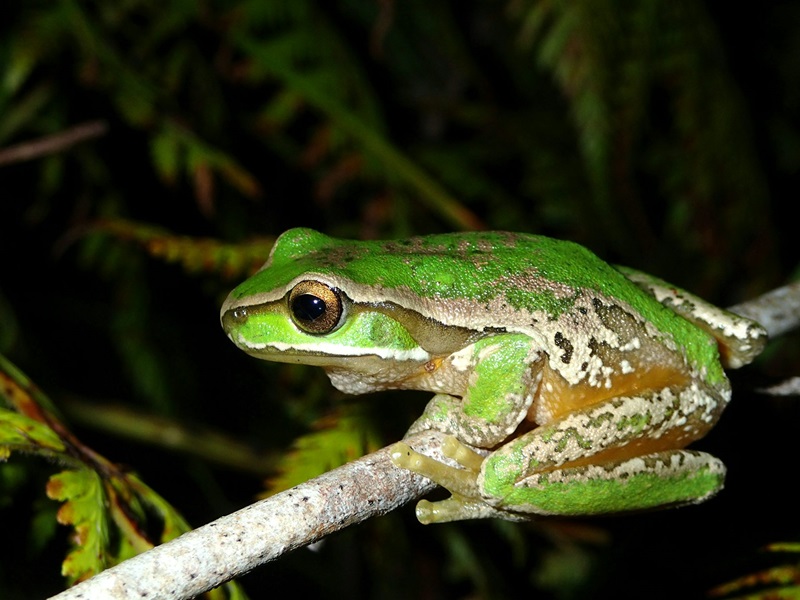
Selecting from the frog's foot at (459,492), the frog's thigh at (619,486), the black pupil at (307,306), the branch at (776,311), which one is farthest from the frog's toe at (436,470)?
the branch at (776,311)

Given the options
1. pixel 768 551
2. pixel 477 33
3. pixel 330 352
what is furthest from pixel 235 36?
pixel 768 551

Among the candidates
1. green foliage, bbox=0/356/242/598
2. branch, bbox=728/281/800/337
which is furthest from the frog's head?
branch, bbox=728/281/800/337

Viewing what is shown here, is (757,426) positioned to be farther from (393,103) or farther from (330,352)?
(393,103)

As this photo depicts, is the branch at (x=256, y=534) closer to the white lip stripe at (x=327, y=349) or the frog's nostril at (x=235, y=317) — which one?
the white lip stripe at (x=327, y=349)

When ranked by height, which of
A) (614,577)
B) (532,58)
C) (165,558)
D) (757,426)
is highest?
(532,58)

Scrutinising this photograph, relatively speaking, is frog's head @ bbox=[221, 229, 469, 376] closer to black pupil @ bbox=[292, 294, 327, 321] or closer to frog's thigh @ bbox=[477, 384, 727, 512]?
black pupil @ bbox=[292, 294, 327, 321]

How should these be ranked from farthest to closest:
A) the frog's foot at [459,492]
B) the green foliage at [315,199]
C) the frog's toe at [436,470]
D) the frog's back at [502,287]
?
the green foliage at [315,199], the frog's back at [502,287], the frog's foot at [459,492], the frog's toe at [436,470]
